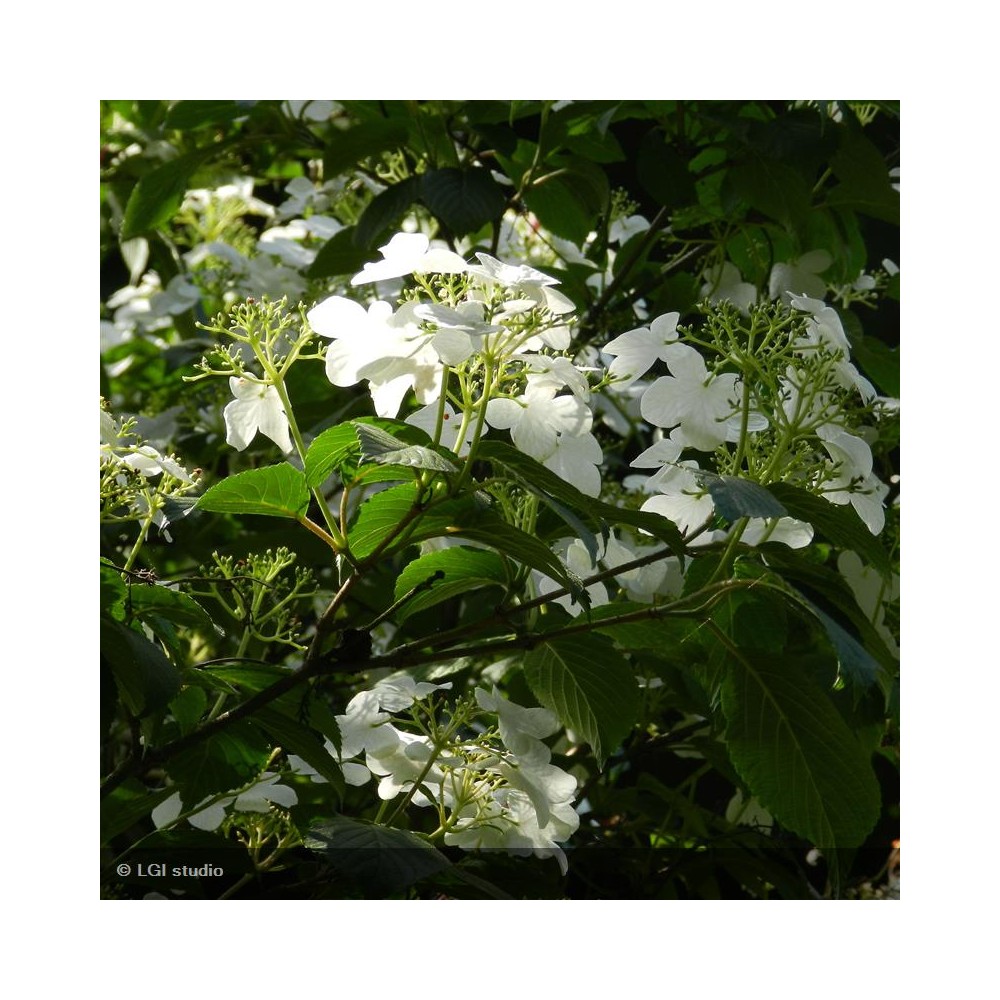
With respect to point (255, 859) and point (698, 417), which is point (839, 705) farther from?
point (255, 859)

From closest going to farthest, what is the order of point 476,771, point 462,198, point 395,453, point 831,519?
point 395,453 < point 831,519 < point 476,771 < point 462,198

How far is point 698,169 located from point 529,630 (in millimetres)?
575

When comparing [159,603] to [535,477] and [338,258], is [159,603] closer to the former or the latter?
[535,477]

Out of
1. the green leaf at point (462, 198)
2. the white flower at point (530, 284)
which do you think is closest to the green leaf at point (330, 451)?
the white flower at point (530, 284)

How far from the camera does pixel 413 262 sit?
650mm

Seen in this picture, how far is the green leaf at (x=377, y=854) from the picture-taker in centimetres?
67

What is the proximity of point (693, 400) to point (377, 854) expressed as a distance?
0.31 meters

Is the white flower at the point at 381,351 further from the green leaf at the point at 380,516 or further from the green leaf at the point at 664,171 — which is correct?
the green leaf at the point at 664,171

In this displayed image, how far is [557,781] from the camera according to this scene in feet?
2.63

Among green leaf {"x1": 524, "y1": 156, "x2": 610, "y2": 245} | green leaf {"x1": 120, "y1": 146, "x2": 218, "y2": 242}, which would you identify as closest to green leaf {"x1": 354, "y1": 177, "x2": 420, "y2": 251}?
green leaf {"x1": 524, "y1": 156, "x2": 610, "y2": 245}

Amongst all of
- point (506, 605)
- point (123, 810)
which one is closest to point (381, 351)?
point (506, 605)

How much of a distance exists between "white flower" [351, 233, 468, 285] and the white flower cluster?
27 cm


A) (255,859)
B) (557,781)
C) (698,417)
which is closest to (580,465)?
(698,417)

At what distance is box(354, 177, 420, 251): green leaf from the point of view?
1078 millimetres
